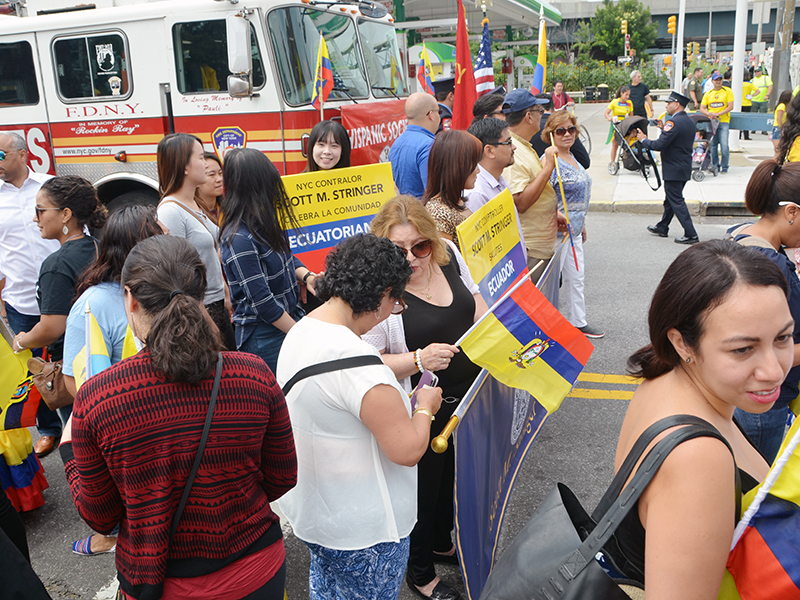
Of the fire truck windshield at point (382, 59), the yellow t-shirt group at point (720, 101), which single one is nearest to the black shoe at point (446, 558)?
the fire truck windshield at point (382, 59)

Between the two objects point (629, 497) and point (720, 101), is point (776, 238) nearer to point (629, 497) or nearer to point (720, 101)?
point (629, 497)

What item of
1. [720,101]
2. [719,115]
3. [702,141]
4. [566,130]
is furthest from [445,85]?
[720,101]

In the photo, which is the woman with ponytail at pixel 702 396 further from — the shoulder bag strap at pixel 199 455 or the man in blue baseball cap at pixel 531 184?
the man in blue baseball cap at pixel 531 184

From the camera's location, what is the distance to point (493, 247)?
10.2ft

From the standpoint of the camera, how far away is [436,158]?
3.75 meters

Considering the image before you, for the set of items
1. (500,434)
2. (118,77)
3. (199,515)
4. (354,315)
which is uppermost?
(118,77)

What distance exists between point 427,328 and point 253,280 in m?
1.06

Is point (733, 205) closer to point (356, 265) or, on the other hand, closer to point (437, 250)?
point (437, 250)

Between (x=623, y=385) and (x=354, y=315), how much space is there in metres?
3.54

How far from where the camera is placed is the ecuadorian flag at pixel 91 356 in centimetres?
222

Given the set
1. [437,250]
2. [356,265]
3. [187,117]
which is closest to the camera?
[356,265]

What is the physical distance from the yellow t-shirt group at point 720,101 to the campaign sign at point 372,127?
917cm

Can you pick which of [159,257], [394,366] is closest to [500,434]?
[394,366]

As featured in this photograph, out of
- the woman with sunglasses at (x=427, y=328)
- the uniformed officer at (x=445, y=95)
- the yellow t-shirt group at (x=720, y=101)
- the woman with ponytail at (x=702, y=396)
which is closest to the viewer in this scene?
the woman with ponytail at (x=702, y=396)
